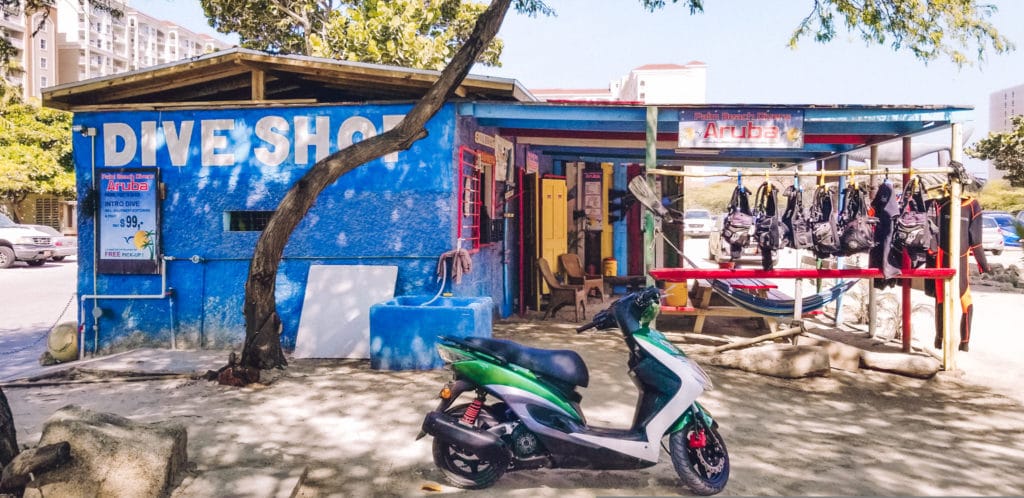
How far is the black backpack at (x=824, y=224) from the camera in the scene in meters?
7.25

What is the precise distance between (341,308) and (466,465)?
4.16m

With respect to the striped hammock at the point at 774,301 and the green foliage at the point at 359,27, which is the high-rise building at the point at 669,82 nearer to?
the green foliage at the point at 359,27

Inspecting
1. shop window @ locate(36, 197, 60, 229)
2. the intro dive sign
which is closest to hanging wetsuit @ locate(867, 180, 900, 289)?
the intro dive sign

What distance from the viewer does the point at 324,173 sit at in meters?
6.66

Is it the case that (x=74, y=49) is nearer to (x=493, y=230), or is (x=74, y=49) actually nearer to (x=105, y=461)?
(x=493, y=230)

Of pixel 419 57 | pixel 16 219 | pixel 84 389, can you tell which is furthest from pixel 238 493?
pixel 16 219

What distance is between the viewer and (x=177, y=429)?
452cm

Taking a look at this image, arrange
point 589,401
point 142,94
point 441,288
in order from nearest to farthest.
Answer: point 589,401 < point 441,288 < point 142,94

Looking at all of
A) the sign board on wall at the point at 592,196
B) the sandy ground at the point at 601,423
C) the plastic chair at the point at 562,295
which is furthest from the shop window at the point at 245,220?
the sign board on wall at the point at 592,196

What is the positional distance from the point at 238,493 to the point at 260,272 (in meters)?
2.90

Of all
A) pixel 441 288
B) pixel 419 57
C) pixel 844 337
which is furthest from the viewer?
pixel 419 57

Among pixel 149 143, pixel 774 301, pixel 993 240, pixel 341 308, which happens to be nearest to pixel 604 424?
pixel 341 308

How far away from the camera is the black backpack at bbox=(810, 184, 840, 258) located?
7.25 meters

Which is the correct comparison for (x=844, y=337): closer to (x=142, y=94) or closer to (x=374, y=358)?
(x=374, y=358)
